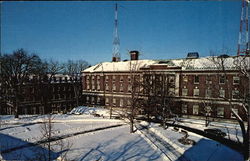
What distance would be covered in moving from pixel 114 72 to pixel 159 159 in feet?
94.6

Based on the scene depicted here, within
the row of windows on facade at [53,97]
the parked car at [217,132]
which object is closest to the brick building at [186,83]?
the parked car at [217,132]

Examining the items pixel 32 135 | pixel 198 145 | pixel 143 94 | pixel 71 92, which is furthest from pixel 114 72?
pixel 198 145

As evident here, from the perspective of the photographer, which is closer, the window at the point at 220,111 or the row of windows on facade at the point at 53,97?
the window at the point at 220,111

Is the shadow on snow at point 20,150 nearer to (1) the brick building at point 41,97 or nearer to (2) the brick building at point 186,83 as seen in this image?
(2) the brick building at point 186,83

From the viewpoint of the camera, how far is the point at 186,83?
1286 inches

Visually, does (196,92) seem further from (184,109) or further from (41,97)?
(41,97)

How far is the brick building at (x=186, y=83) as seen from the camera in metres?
28.2

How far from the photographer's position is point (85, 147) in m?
17.3

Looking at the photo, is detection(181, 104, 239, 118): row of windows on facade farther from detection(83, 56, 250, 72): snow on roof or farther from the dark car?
detection(83, 56, 250, 72): snow on roof

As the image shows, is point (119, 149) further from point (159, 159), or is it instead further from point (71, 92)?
point (71, 92)

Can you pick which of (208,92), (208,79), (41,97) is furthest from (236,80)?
(41,97)

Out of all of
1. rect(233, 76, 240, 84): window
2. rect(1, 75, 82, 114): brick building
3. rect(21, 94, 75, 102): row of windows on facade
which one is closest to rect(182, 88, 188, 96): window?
rect(233, 76, 240, 84): window

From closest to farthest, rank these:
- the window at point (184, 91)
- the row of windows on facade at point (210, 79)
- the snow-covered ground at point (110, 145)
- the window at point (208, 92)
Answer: the snow-covered ground at point (110, 145), the row of windows on facade at point (210, 79), the window at point (208, 92), the window at point (184, 91)

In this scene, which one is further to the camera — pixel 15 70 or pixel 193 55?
pixel 193 55
